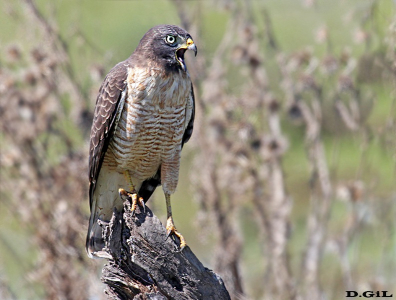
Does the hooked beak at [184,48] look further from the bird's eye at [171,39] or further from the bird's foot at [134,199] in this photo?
the bird's foot at [134,199]

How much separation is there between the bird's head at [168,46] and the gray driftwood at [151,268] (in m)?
1.20

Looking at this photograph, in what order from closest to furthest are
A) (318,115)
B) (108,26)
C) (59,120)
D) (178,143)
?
(178,143) → (318,115) → (59,120) → (108,26)

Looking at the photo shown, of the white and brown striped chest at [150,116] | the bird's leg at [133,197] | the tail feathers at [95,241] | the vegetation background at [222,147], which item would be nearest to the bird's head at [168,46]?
the white and brown striped chest at [150,116]

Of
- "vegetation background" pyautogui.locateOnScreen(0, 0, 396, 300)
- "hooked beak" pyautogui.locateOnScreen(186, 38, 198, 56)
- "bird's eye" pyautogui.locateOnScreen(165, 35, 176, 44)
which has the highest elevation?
"vegetation background" pyautogui.locateOnScreen(0, 0, 396, 300)

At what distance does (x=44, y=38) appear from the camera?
7.32m

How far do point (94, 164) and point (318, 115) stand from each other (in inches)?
133

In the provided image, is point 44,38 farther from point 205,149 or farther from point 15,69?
point 205,149

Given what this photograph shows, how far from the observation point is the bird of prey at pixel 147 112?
4543 mm

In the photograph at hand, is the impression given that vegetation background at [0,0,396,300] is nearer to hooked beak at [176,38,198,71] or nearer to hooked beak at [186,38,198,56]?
hooked beak at [176,38,198,71]

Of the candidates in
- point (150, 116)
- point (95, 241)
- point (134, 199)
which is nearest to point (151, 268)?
point (134, 199)

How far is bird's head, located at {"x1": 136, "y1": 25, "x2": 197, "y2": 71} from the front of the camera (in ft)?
15.0

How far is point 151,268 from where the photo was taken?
158 inches

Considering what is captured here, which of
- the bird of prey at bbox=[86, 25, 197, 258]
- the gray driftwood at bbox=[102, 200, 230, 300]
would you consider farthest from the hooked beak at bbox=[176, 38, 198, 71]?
the gray driftwood at bbox=[102, 200, 230, 300]

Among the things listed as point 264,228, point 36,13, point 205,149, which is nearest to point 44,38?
point 36,13
